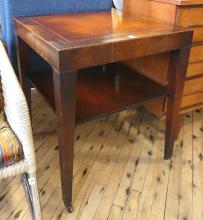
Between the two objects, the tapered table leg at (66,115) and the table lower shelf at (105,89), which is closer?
the tapered table leg at (66,115)

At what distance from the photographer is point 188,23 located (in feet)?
4.01

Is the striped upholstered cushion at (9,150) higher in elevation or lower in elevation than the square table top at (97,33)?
lower

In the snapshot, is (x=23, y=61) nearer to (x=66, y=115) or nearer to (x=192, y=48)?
(x=66, y=115)

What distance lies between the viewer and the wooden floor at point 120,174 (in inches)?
45.0

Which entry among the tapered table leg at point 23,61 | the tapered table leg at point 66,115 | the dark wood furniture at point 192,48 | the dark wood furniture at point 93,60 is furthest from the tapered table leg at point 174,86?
the tapered table leg at point 23,61

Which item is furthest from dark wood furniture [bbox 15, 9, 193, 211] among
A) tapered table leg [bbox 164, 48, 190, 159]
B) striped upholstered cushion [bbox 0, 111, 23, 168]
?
striped upholstered cushion [bbox 0, 111, 23, 168]

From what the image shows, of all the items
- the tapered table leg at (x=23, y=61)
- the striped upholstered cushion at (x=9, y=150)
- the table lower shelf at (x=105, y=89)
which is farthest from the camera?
the tapered table leg at (x=23, y=61)

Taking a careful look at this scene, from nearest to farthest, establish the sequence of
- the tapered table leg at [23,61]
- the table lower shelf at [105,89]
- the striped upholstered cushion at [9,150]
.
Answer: the striped upholstered cushion at [9,150]
the table lower shelf at [105,89]
the tapered table leg at [23,61]

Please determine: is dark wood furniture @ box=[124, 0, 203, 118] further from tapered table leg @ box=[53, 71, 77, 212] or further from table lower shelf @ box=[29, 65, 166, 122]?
tapered table leg @ box=[53, 71, 77, 212]

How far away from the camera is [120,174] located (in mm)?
1328

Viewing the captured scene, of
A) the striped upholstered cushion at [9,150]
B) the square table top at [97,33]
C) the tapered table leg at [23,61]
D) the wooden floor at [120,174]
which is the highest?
the square table top at [97,33]

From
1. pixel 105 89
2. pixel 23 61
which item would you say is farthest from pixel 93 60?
pixel 23 61

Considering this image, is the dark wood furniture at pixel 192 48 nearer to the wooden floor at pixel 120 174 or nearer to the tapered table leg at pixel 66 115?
the wooden floor at pixel 120 174

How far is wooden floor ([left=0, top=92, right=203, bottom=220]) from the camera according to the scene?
45.0 inches
